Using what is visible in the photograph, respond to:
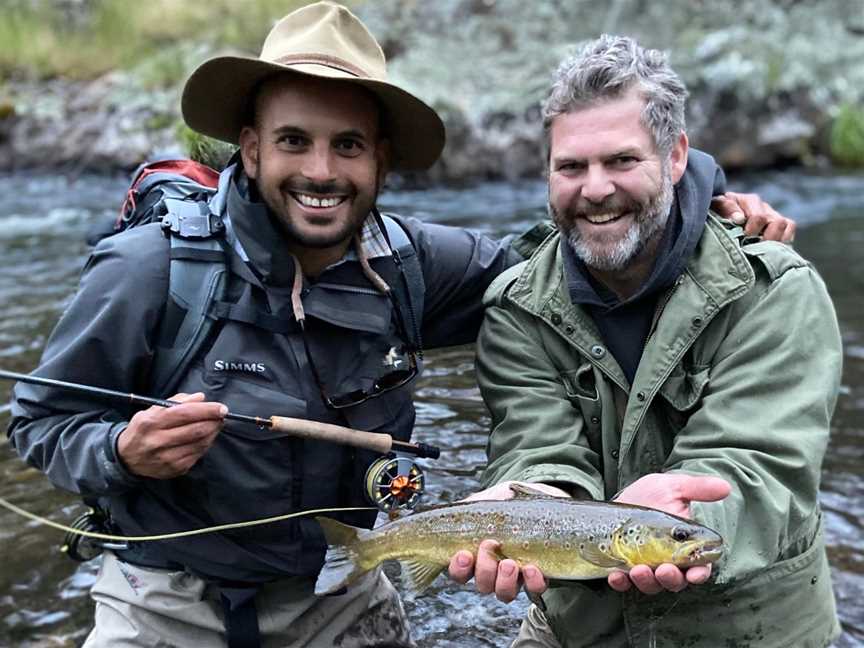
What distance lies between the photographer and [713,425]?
3346 millimetres

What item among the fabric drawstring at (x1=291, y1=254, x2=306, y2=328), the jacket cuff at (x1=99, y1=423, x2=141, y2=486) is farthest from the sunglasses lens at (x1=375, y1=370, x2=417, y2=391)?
the jacket cuff at (x1=99, y1=423, x2=141, y2=486)

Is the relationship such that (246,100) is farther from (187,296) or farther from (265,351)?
(265,351)

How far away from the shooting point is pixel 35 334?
9.16 meters

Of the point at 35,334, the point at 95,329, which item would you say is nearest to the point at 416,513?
the point at 95,329

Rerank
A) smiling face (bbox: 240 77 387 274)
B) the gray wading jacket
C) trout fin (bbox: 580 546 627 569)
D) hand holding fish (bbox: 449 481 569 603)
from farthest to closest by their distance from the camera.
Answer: smiling face (bbox: 240 77 387 274), the gray wading jacket, hand holding fish (bbox: 449 481 569 603), trout fin (bbox: 580 546 627 569)

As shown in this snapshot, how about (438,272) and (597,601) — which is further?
(438,272)

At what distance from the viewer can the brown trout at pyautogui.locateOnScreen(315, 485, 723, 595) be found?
2969mm

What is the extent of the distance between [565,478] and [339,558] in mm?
872

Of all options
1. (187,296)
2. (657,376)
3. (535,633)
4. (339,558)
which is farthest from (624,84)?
(535,633)

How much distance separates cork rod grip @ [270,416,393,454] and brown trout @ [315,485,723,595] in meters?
0.30

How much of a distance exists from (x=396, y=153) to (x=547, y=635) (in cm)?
207

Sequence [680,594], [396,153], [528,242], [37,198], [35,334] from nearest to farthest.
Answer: [680,594], [396,153], [528,242], [35,334], [37,198]

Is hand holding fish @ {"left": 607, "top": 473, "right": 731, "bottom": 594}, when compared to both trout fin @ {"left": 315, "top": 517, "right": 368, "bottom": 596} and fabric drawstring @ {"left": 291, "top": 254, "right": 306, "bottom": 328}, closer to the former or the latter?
trout fin @ {"left": 315, "top": 517, "right": 368, "bottom": 596}

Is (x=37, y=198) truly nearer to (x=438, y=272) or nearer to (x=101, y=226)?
(x=101, y=226)
